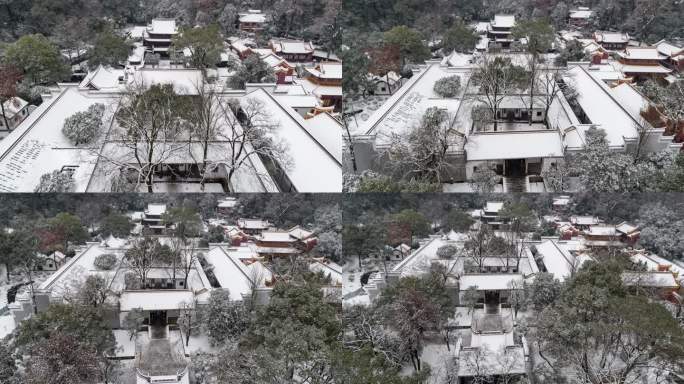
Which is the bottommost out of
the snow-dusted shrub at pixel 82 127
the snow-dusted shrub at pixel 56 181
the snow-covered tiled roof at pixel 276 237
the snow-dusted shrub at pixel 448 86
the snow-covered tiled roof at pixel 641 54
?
the snow-covered tiled roof at pixel 276 237

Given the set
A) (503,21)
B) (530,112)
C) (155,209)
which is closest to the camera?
(530,112)

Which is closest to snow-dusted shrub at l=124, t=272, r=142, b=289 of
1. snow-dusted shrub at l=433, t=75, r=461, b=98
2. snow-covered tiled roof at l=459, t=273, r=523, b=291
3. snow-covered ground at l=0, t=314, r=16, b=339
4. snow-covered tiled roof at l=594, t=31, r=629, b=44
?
snow-covered ground at l=0, t=314, r=16, b=339

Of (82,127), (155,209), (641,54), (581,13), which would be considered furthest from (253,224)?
(641,54)

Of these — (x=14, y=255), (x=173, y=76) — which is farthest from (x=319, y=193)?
(x=14, y=255)

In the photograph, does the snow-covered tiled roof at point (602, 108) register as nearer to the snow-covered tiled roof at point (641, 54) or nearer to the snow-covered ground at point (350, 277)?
the snow-covered tiled roof at point (641, 54)

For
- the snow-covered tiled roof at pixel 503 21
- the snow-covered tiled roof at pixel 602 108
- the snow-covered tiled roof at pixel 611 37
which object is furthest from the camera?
the snow-covered tiled roof at pixel 611 37

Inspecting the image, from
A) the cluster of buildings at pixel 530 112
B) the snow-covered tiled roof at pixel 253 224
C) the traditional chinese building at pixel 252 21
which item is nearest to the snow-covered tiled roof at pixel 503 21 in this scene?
the cluster of buildings at pixel 530 112

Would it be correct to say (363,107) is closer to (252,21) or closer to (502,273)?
(252,21)
